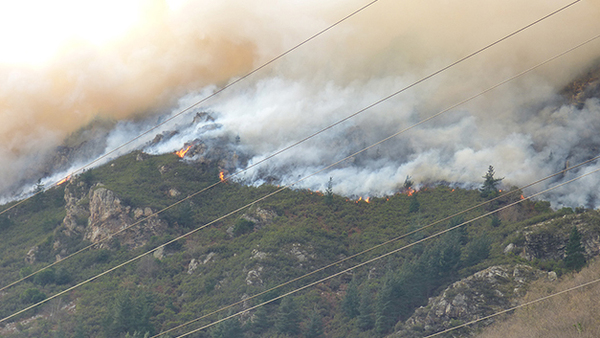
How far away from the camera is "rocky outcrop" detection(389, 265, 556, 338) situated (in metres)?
66.9

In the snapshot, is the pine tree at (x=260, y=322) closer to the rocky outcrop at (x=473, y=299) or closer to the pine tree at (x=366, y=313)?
the pine tree at (x=366, y=313)

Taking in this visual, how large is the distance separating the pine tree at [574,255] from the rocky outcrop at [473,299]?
2.86 metres

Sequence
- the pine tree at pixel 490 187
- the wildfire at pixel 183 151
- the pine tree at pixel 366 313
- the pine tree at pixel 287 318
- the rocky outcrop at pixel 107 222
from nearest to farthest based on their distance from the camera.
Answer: the pine tree at pixel 366 313 → the pine tree at pixel 287 318 → the pine tree at pixel 490 187 → the rocky outcrop at pixel 107 222 → the wildfire at pixel 183 151

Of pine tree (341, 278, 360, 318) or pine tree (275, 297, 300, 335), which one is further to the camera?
pine tree (341, 278, 360, 318)

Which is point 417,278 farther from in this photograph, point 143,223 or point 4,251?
point 4,251

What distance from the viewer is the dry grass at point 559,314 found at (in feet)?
185

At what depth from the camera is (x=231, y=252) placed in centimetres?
9769

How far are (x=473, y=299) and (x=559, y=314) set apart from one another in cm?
1069

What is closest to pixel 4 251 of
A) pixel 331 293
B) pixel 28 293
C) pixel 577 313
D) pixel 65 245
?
pixel 65 245

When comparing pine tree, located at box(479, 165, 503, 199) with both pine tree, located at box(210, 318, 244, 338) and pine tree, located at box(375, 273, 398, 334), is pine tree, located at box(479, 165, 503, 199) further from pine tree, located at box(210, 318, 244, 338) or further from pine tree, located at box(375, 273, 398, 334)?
pine tree, located at box(210, 318, 244, 338)

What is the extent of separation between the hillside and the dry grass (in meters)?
4.83

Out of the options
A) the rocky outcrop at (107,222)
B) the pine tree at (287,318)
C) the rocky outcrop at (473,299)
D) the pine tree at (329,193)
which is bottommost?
the rocky outcrop at (473,299)

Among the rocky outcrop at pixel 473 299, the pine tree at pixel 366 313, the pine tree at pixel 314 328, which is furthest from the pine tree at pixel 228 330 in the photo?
the rocky outcrop at pixel 473 299

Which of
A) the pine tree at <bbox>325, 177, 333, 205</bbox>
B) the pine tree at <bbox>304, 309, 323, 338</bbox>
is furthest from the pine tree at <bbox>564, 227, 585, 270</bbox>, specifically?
the pine tree at <bbox>325, 177, 333, 205</bbox>
